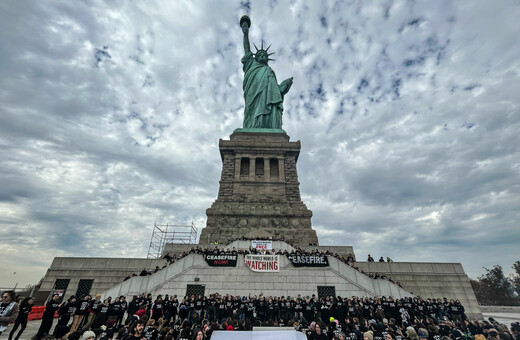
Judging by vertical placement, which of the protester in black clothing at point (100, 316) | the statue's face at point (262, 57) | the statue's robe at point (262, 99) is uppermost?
the statue's face at point (262, 57)

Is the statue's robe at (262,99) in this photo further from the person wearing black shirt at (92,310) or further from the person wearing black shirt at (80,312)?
the person wearing black shirt at (80,312)

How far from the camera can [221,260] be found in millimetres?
19672

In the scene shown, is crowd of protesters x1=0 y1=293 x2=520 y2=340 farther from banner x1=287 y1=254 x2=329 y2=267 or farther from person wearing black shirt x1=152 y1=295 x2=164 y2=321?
banner x1=287 y1=254 x2=329 y2=267

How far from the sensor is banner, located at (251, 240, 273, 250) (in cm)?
2408

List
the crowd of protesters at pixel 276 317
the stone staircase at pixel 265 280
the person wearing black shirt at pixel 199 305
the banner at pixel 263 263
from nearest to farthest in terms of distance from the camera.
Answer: the crowd of protesters at pixel 276 317 → the person wearing black shirt at pixel 199 305 → the stone staircase at pixel 265 280 → the banner at pixel 263 263

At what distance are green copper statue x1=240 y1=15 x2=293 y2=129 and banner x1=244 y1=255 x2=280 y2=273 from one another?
2652cm

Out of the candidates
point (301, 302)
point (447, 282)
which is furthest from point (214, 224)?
point (447, 282)

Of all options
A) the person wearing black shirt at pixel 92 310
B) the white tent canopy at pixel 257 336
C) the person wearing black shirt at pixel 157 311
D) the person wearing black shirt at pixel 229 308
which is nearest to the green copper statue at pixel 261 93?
the person wearing black shirt at pixel 229 308

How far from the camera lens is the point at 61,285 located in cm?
2183

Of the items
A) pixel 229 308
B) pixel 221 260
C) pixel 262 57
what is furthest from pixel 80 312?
pixel 262 57

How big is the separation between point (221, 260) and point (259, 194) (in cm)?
1633

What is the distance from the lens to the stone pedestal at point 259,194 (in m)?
31.2

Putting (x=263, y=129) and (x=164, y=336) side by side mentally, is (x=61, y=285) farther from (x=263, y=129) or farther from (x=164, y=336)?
(x=263, y=129)

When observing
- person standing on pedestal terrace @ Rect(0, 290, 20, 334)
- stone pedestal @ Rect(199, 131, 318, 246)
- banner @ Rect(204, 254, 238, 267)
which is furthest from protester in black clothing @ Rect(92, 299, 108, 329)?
stone pedestal @ Rect(199, 131, 318, 246)
